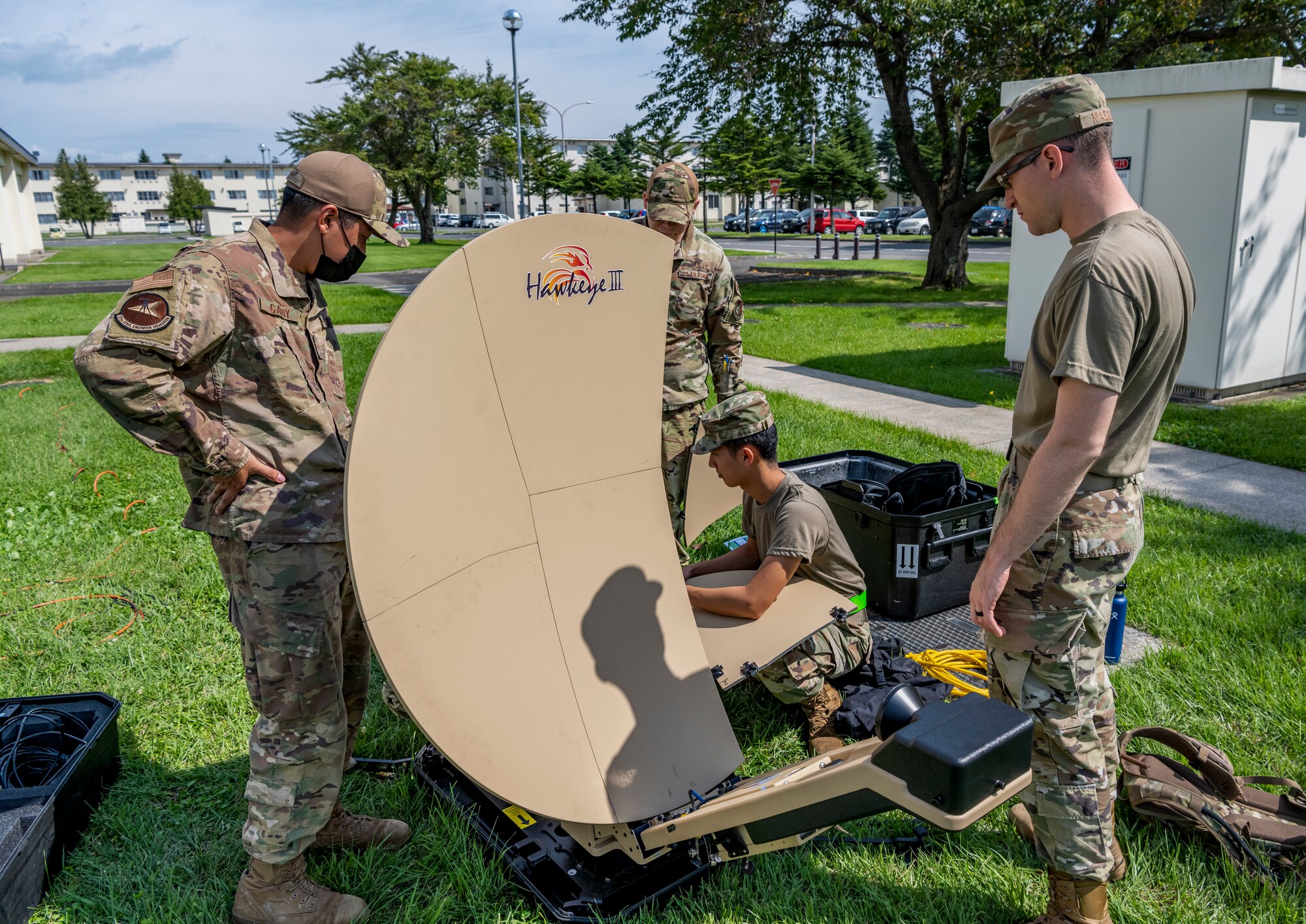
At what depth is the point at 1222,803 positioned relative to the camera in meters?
2.87

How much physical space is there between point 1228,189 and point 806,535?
7621 mm

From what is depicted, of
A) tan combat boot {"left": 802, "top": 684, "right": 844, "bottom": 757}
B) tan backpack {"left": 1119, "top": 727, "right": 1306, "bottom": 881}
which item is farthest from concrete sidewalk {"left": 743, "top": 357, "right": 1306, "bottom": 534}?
tan combat boot {"left": 802, "top": 684, "right": 844, "bottom": 757}

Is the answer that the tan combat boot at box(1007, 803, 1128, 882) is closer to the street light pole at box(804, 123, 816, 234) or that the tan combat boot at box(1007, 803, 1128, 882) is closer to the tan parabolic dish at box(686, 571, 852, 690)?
the tan parabolic dish at box(686, 571, 852, 690)

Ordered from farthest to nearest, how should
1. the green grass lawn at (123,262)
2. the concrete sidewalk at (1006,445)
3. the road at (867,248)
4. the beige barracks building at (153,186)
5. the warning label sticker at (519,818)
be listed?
the beige barracks building at (153,186), the road at (867,248), the green grass lawn at (123,262), the concrete sidewalk at (1006,445), the warning label sticker at (519,818)

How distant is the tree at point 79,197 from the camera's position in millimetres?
88250

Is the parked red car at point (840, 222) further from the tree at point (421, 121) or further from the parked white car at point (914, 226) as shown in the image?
the tree at point (421, 121)

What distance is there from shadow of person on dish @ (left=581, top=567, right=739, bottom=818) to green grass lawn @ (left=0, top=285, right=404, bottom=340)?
12145 millimetres

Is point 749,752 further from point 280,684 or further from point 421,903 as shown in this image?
point 280,684

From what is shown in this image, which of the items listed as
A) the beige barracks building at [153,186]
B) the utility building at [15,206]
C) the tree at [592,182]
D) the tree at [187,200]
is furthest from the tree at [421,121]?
the beige barracks building at [153,186]

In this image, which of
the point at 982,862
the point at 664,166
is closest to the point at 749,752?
the point at 982,862

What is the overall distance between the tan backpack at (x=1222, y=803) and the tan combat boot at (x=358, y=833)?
243cm

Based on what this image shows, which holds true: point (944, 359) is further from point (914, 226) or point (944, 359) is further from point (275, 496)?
point (914, 226)

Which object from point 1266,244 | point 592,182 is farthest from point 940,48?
point 592,182

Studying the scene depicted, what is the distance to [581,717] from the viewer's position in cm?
257
